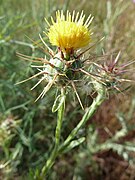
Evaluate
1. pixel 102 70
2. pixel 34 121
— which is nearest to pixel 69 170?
pixel 34 121

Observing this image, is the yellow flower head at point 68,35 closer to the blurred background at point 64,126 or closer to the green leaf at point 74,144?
the green leaf at point 74,144

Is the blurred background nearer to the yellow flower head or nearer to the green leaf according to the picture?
the green leaf

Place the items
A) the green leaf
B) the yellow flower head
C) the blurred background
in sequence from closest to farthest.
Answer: the yellow flower head < the green leaf < the blurred background

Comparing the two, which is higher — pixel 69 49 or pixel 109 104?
pixel 69 49

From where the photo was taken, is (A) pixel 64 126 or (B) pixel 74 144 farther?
(A) pixel 64 126

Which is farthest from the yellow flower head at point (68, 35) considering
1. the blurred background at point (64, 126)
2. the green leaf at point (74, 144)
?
the blurred background at point (64, 126)

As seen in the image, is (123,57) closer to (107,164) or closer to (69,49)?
(107,164)

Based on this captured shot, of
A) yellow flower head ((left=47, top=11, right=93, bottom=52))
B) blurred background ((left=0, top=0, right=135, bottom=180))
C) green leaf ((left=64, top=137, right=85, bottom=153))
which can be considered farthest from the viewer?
blurred background ((left=0, top=0, right=135, bottom=180))

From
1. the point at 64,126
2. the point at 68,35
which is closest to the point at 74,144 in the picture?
the point at 68,35

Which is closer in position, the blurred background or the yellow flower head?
the yellow flower head

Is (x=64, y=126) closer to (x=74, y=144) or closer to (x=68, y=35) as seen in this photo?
(x=74, y=144)

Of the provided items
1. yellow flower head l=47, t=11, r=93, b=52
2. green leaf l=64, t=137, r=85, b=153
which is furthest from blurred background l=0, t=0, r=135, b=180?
yellow flower head l=47, t=11, r=93, b=52
